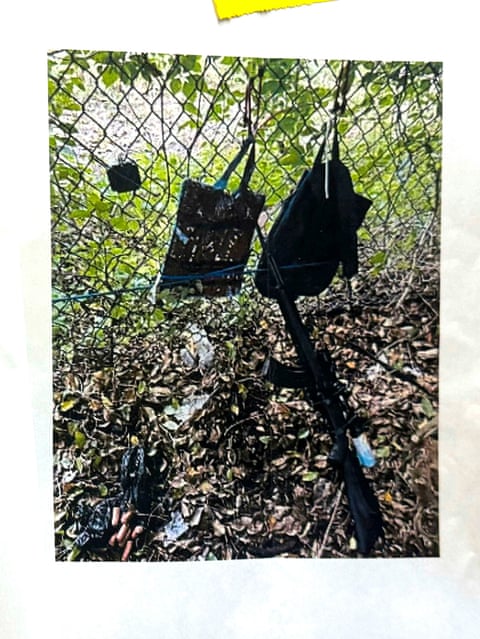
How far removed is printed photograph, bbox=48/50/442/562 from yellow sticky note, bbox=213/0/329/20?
0.03 meters

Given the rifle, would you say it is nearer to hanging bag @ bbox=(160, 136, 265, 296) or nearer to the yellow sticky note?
hanging bag @ bbox=(160, 136, 265, 296)

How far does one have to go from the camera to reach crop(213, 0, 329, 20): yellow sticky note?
372 mm

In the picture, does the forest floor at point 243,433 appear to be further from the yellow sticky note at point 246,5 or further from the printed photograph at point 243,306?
the yellow sticky note at point 246,5

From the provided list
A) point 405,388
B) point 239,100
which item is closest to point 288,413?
point 405,388

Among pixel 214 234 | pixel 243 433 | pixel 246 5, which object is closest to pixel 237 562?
pixel 243 433

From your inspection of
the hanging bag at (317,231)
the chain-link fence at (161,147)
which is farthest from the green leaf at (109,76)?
the hanging bag at (317,231)

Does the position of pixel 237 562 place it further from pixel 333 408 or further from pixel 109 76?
pixel 109 76

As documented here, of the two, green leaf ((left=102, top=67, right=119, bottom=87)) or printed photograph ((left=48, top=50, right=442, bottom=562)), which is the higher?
green leaf ((left=102, top=67, right=119, bottom=87))

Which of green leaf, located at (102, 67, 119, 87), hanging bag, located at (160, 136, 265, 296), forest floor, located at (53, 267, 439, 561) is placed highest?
green leaf, located at (102, 67, 119, 87)

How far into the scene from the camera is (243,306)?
1.23 ft

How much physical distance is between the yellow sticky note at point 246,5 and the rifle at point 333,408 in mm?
168

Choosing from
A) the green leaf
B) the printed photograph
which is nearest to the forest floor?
the printed photograph

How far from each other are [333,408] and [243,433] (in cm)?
6
